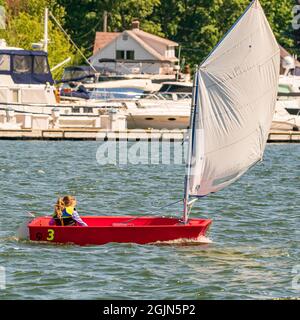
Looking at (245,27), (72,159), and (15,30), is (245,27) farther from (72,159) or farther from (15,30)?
(15,30)

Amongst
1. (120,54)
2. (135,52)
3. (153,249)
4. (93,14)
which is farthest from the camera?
(93,14)

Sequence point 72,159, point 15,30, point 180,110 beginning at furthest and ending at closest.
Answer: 1. point 15,30
2. point 180,110
3. point 72,159

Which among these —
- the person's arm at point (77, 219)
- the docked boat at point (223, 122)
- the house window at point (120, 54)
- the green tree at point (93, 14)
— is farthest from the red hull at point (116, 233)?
the green tree at point (93, 14)

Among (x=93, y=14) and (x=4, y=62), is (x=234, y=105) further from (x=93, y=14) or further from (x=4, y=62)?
(x=93, y=14)

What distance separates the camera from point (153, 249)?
89.5 ft

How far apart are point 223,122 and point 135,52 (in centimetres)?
8028

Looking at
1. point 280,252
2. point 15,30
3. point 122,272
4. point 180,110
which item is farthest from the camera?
point 15,30

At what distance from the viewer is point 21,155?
2116 inches

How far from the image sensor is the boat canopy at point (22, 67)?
6519 centimetres

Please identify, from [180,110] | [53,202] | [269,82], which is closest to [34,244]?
[269,82]

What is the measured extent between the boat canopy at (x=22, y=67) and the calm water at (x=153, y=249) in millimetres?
17977

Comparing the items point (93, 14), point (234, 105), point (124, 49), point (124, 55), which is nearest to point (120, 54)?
point (124, 55)

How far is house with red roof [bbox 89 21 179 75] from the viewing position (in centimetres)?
10538

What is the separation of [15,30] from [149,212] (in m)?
56.7
